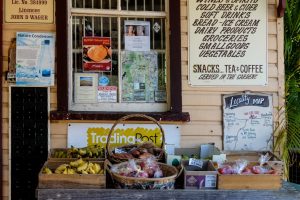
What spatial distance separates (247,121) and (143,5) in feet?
5.56

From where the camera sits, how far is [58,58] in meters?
5.13

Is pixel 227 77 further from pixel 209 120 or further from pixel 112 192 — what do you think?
pixel 112 192

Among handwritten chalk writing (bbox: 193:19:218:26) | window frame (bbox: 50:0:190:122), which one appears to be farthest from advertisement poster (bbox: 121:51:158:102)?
handwritten chalk writing (bbox: 193:19:218:26)

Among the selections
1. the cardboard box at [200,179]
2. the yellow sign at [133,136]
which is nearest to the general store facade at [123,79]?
the yellow sign at [133,136]

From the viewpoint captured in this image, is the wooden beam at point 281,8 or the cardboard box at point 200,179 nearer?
the cardboard box at point 200,179

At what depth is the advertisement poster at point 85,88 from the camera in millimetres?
5277

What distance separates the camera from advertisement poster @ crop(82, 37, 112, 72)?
5258mm

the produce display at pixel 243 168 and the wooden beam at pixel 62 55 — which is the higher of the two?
the wooden beam at pixel 62 55

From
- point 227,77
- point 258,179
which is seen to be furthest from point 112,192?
point 227,77

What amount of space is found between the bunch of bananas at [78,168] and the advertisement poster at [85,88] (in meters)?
1.24

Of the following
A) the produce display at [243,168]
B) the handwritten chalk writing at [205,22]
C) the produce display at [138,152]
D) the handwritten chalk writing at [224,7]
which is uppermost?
the handwritten chalk writing at [224,7]

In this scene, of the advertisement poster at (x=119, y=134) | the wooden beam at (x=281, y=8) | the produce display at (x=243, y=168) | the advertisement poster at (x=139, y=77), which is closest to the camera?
the produce display at (x=243, y=168)

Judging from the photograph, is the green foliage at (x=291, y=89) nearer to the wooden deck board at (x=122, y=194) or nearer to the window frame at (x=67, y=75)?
the window frame at (x=67, y=75)

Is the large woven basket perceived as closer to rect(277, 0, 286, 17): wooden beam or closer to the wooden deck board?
the wooden deck board
